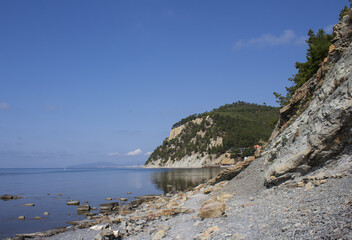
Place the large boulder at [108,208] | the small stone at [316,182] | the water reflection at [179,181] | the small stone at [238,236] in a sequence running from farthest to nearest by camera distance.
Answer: the water reflection at [179,181], the large boulder at [108,208], the small stone at [316,182], the small stone at [238,236]

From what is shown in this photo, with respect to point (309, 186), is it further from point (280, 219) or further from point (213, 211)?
point (213, 211)

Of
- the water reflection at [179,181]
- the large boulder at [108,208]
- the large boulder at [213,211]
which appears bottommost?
the water reflection at [179,181]

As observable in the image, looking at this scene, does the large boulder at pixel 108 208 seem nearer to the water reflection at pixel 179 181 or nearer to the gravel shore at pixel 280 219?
the gravel shore at pixel 280 219

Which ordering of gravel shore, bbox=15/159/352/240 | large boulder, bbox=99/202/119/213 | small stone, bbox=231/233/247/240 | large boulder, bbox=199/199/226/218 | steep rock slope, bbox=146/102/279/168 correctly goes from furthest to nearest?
steep rock slope, bbox=146/102/279/168, large boulder, bbox=99/202/119/213, large boulder, bbox=199/199/226/218, small stone, bbox=231/233/247/240, gravel shore, bbox=15/159/352/240

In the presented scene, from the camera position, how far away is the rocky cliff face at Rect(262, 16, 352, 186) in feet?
49.8

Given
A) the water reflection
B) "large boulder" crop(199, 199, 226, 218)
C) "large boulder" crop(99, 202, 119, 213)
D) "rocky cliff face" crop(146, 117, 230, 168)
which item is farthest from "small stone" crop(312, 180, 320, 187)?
"rocky cliff face" crop(146, 117, 230, 168)

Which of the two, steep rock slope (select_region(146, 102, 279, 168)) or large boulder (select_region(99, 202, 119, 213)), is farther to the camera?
steep rock slope (select_region(146, 102, 279, 168))

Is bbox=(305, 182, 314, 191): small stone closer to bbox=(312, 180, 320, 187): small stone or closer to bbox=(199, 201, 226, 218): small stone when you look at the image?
bbox=(312, 180, 320, 187): small stone

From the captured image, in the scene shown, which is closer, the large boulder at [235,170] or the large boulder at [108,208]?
the large boulder at [235,170]

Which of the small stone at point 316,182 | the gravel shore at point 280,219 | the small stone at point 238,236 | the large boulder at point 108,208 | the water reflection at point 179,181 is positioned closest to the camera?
the gravel shore at point 280,219

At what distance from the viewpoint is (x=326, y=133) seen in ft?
52.0

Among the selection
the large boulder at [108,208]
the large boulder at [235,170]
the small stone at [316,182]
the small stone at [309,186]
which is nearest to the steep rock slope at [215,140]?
the large boulder at [235,170]

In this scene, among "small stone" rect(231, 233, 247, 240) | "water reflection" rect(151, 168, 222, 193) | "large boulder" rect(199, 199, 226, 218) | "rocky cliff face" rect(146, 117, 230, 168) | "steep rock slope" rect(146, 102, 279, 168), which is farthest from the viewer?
"steep rock slope" rect(146, 102, 279, 168)

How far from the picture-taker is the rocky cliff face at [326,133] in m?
15.2
